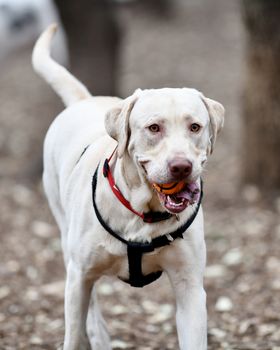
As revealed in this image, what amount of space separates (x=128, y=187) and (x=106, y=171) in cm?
16

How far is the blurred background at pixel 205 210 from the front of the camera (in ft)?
17.5

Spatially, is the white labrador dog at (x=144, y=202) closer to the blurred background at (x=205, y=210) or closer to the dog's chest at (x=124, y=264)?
the dog's chest at (x=124, y=264)

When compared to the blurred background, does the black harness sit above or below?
above

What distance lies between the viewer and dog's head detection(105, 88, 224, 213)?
339 centimetres

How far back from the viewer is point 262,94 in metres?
7.52

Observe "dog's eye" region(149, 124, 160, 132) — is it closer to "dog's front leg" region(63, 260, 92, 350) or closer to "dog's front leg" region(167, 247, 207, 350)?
"dog's front leg" region(167, 247, 207, 350)

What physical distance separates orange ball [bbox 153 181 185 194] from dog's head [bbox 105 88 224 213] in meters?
0.02

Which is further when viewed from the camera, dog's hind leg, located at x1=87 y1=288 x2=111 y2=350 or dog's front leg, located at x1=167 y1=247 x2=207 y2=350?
dog's hind leg, located at x1=87 y1=288 x2=111 y2=350

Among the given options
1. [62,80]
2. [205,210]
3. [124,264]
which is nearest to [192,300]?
[124,264]

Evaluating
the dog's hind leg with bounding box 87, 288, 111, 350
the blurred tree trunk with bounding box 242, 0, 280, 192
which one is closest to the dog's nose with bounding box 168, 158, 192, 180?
the dog's hind leg with bounding box 87, 288, 111, 350

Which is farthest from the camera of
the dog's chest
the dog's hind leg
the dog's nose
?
the dog's hind leg

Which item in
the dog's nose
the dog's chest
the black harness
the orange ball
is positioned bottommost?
the dog's chest

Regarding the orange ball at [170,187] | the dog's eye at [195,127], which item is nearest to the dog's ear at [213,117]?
the dog's eye at [195,127]

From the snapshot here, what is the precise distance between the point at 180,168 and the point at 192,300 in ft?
2.83
